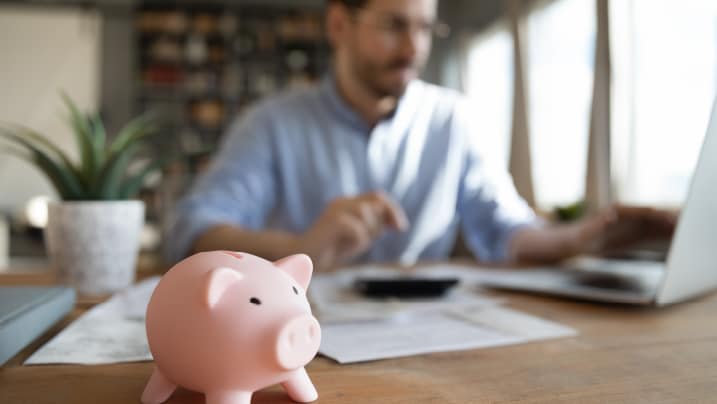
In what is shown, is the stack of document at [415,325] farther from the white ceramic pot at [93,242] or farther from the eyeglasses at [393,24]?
the eyeglasses at [393,24]

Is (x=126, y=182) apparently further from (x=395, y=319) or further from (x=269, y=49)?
(x=269, y=49)

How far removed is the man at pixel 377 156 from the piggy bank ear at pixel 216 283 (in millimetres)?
917

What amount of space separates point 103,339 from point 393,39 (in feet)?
3.52

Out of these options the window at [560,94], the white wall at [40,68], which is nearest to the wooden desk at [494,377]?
the window at [560,94]

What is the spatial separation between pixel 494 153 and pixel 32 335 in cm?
132

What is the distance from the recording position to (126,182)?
697 millimetres

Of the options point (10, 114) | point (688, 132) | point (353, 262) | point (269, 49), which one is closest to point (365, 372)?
point (353, 262)

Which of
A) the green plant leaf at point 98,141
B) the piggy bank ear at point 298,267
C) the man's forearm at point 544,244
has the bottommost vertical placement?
the man's forearm at point 544,244

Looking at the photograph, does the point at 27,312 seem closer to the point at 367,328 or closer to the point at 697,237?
the point at 367,328

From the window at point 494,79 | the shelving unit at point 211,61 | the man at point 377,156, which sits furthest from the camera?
the shelving unit at point 211,61

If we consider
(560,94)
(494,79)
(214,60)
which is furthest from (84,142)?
(214,60)

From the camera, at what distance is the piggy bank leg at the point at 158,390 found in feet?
1.09

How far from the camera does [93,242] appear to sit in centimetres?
65

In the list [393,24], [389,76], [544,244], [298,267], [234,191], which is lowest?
[544,244]
